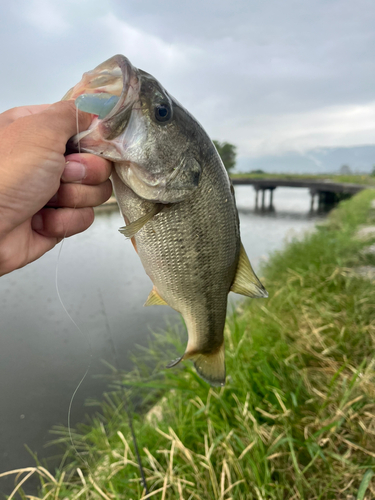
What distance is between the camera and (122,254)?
11031 millimetres

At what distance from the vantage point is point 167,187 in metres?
1.35

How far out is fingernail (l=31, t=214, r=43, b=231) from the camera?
5.31 feet

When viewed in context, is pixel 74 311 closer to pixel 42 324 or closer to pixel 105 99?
pixel 42 324

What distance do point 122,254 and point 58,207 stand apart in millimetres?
9662

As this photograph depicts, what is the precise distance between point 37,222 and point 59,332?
5404 mm

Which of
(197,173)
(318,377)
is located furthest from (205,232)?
(318,377)

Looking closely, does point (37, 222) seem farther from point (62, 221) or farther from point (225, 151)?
point (225, 151)

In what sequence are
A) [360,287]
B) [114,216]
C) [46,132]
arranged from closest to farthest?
[46,132], [360,287], [114,216]

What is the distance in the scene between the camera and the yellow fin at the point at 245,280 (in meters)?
1.60

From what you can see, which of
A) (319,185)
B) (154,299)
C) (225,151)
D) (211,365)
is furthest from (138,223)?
(319,185)

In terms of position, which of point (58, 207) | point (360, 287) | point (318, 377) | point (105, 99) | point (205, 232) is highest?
point (105, 99)

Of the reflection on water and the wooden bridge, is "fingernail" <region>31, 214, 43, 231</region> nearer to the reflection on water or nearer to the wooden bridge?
the reflection on water

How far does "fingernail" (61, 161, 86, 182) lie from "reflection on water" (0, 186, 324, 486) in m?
1.25

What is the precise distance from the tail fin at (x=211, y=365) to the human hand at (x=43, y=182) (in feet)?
3.42
